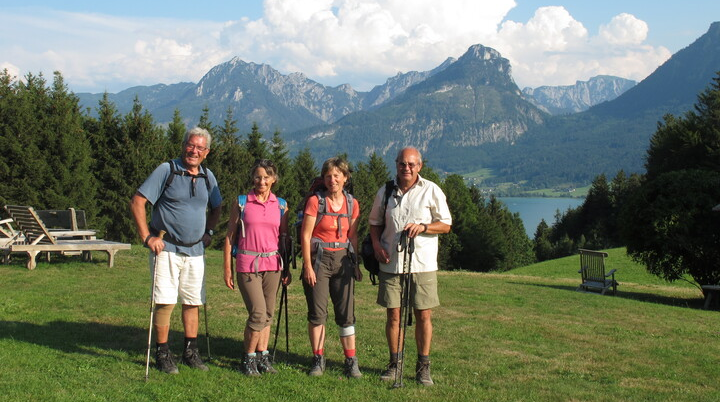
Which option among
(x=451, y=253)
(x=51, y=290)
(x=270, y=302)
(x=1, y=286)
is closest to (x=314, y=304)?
(x=270, y=302)

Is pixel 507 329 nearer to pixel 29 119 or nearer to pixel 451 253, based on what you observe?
pixel 29 119

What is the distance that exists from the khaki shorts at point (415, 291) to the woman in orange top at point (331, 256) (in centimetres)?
30

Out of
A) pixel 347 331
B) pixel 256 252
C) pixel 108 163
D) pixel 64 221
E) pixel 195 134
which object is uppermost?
pixel 108 163

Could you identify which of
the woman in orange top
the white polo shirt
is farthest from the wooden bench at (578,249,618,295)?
the woman in orange top

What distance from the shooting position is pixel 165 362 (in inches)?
230

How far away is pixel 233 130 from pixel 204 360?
34.5m

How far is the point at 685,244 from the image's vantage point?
1702 cm

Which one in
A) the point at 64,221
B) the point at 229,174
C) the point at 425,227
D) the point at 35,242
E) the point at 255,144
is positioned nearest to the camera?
the point at 425,227

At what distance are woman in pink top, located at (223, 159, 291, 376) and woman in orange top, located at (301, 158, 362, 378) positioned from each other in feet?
1.16

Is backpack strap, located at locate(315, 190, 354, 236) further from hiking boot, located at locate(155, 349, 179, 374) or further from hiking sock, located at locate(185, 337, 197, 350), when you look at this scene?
hiking boot, located at locate(155, 349, 179, 374)

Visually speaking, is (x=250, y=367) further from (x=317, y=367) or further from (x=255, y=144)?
(x=255, y=144)

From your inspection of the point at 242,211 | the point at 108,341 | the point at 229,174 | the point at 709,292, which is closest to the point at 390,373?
the point at 242,211

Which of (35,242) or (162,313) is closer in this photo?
(162,313)

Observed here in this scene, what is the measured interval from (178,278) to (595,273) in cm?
1515
